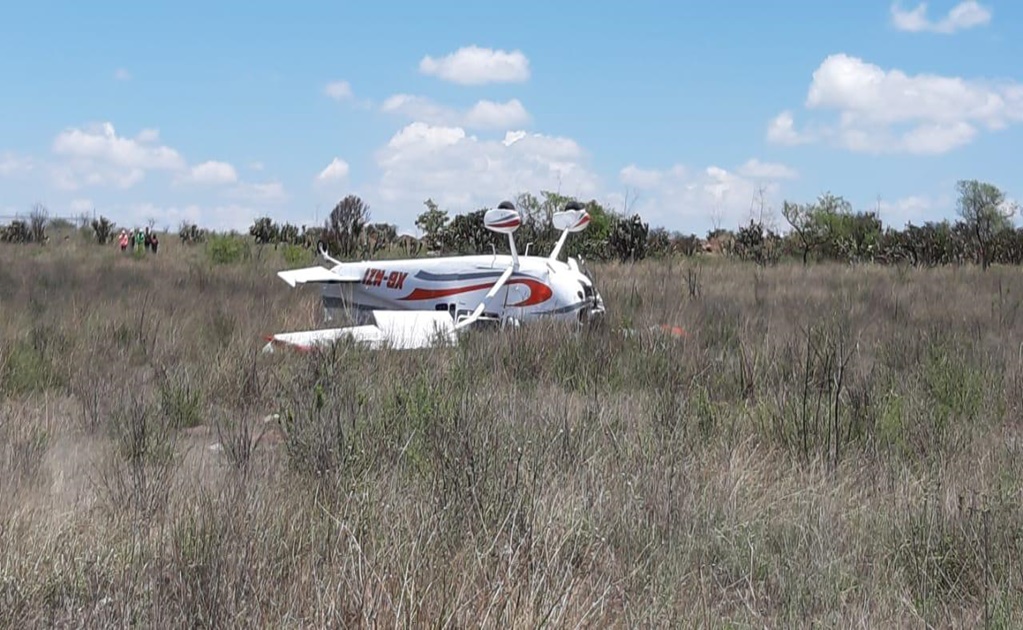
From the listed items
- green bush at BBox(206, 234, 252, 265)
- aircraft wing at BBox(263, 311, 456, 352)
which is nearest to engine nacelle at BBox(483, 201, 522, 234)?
aircraft wing at BBox(263, 311, 456, 352)

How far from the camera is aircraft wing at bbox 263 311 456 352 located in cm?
846

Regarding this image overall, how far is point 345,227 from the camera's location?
27.9 metres

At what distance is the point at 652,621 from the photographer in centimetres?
298

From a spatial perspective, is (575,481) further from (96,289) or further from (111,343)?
(96,289)

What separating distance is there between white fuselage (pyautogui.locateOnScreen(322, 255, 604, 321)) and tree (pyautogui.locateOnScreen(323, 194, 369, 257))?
14103 millimetres

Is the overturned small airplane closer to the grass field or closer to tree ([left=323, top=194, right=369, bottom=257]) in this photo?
the grass field

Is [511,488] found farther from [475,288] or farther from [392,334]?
[475,288]

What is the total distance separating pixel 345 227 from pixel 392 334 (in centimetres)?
1934

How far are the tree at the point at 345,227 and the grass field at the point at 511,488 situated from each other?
17480 mm

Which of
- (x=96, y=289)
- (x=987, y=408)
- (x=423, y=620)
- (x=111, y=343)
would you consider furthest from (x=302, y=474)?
(x=96, y=289)

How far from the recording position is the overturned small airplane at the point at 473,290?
1046 centimetres

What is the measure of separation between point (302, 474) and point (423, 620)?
1.91 m

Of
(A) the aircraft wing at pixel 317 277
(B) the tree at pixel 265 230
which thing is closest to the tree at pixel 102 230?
(B) the tree at pixel 265 230

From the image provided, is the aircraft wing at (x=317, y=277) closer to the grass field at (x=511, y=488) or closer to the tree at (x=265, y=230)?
the grass field at (x=511, y=488)
